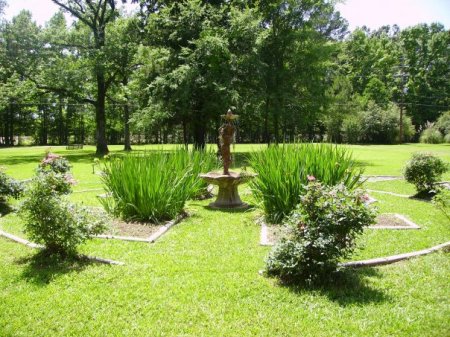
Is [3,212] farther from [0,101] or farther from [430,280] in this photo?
[0,101]

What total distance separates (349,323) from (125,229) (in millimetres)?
4937

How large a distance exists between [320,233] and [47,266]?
3820mm

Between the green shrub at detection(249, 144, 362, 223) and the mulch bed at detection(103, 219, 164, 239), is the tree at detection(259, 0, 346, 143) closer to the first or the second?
the green shrub at detection(249, 144, 362, 223)

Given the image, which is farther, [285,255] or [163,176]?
[163,176]

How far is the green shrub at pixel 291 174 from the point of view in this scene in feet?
26.4

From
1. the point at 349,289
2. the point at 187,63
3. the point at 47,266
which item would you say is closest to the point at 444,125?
the point at 187,63

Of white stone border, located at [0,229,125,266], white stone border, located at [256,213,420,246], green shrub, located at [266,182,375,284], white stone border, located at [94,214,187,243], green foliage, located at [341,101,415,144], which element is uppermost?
green foliage, located at [341,101,415,144]

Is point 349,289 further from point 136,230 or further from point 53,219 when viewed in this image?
point 136,230

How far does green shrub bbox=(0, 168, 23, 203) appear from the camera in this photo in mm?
9670

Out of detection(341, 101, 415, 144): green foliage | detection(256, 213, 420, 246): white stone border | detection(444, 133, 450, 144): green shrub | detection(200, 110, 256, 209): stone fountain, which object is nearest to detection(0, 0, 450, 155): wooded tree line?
detection(200, 110, 256, 209): stone fountain

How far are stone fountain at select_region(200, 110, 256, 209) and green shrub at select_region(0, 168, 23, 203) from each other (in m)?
4.52

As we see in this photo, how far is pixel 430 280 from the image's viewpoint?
5.13 m

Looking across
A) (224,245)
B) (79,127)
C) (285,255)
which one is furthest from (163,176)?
(79,127)

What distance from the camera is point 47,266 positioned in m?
5.74
